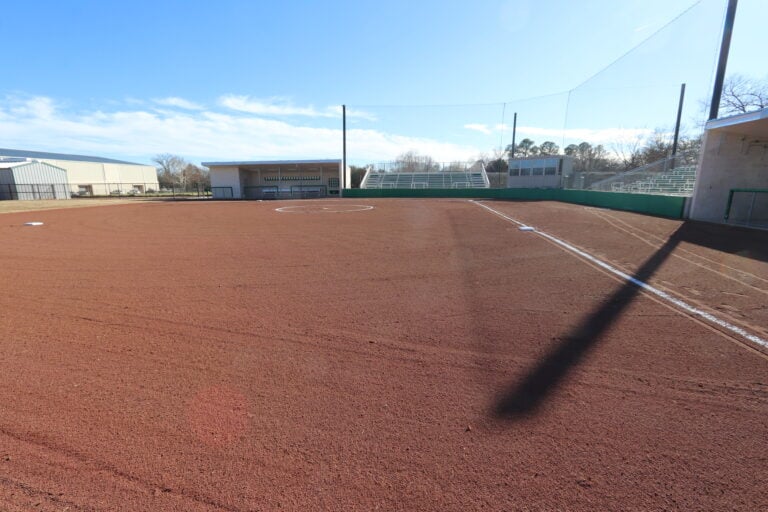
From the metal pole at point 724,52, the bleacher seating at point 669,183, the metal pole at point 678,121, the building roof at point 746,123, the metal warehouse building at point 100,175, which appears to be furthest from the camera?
the metal warehouse building at point 100,175

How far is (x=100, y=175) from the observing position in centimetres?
7281

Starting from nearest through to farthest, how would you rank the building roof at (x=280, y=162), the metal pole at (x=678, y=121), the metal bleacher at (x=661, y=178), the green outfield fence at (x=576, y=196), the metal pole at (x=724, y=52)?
the metal pole at (x=724, y=52), the green outfield fence at (x=576, y=196), the metal bleacher at (x=661, y=178), the metal pole at (x=678, y=121), the building roof at (x=280, y=162)

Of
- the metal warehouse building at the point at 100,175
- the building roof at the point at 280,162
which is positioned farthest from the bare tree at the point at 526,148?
the metal warehouse building at the point at 100,175

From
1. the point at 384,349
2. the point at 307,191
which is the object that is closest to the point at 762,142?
the point at 384,349

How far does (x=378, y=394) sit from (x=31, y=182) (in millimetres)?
64085

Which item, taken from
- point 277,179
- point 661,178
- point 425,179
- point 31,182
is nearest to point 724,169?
point 661,178

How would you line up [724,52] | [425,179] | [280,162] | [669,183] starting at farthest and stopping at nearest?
[425,179]
[280,162]
[669,183]
[724,52]

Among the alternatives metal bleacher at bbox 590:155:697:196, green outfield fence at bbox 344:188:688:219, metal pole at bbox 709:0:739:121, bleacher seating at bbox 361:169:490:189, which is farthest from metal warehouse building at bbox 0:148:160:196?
metal pole at bbox 709:0:739:121

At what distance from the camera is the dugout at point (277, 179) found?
1748 inches

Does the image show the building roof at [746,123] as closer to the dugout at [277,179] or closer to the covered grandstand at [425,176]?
the covered grandstand at [425,176]

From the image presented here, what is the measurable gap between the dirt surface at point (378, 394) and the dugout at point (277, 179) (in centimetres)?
3979

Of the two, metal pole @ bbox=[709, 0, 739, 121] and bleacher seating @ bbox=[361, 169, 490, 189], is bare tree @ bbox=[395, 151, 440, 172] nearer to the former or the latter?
bleacher seating @ bbox=[361, 169, 490, 189]

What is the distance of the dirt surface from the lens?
6.84 feet

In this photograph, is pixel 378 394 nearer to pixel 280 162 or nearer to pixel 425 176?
pixel 280 162
